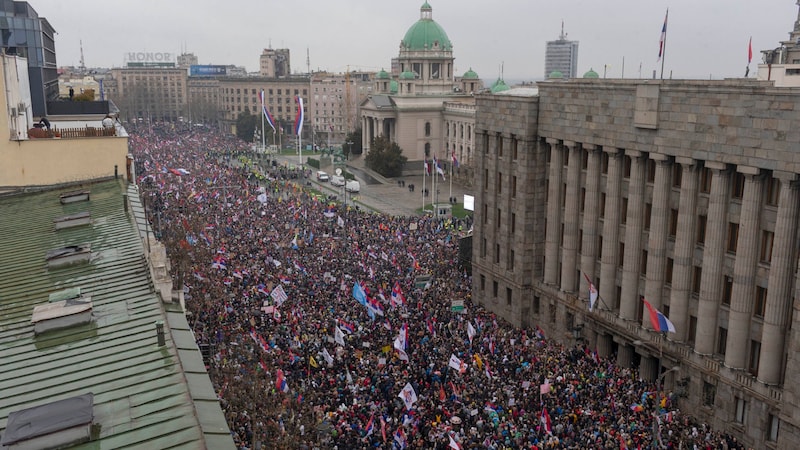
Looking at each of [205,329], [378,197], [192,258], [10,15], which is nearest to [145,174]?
[10,15]

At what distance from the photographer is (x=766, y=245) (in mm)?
Answer: 31422

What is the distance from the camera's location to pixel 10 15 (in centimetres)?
7638

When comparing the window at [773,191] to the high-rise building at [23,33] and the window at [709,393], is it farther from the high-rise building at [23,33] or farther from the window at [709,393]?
the high-rise building at [23,33]

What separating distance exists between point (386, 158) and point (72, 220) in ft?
322

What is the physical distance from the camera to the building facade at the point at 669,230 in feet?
99.9

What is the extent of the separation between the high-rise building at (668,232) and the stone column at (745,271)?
0.19ft

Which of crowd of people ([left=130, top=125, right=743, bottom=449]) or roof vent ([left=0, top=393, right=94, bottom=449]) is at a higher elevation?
roof vent ([left=0, top=393, right=94, bottom=449])

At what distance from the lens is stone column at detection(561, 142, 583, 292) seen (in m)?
42.9

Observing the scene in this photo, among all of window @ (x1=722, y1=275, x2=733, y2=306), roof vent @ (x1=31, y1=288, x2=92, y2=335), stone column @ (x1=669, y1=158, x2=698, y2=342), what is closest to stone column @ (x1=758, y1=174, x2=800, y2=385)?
window @ (x1=722, y1=275, x2=733, y2=306)

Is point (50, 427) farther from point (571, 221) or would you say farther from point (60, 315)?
point (571, 221)

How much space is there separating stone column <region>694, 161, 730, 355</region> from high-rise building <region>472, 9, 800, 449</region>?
0.06 meters

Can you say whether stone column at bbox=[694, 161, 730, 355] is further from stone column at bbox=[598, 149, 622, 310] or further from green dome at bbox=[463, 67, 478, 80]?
green dome at bbox=[463, 67, 478, 80]

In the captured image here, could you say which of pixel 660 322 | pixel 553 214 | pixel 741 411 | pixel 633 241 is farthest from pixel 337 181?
pixel 741 411

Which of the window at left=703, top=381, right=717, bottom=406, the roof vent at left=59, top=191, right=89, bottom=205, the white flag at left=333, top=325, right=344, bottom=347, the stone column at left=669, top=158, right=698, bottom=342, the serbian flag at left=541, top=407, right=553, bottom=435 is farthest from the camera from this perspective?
the white flag at left=333, top=325, right=344, bottom=347
